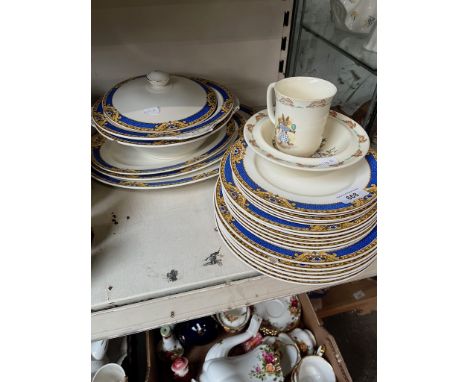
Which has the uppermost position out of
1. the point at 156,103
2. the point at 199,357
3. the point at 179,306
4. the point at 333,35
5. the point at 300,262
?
the point at 333,35

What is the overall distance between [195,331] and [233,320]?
0.33 ft

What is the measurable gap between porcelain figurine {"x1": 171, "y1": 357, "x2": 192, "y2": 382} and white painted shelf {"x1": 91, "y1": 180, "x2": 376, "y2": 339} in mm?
332

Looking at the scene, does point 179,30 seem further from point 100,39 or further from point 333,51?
point 333,51

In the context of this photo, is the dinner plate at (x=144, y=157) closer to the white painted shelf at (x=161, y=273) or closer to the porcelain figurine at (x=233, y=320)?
the white painted shelf at (x=161, y=273)

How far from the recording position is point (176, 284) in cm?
50

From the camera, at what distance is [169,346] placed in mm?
843

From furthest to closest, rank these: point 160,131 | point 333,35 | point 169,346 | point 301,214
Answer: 1. point 169,346
2. point 333,35
3. point 160,131
4. point 301,214

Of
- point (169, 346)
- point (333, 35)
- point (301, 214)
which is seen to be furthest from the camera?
point (169, 346)

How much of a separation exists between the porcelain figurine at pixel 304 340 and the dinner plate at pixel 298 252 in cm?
52

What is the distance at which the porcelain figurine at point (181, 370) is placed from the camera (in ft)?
2.60

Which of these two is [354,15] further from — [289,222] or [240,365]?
[240,365]

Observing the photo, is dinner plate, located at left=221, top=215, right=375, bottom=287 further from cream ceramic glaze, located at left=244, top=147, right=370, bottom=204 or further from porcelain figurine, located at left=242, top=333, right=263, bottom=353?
porcelain figurine, located at left=242, top=333, right=263, bottom=353

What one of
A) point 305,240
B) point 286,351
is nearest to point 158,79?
point 305,240
